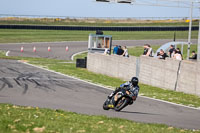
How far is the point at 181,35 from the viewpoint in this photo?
230ft

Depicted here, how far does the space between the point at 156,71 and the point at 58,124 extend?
13697 millimetres

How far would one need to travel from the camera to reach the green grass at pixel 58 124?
8.66 metres

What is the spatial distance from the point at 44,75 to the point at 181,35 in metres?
48.1

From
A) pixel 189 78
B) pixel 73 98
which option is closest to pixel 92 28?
pixel 189 78

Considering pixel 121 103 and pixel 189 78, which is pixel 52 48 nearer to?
pixel 189 78

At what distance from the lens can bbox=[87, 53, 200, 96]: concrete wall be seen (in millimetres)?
19891

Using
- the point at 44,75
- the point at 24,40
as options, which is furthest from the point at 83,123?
the point at 24,40

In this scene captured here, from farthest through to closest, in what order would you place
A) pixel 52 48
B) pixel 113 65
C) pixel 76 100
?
pixel 52 48
pixel 113 65
pixel 76 100

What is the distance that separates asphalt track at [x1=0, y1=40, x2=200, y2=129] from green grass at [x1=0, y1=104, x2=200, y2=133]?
2.32 meters

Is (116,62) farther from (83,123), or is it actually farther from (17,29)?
(17,29)

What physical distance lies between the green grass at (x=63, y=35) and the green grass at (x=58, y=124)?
45275mm

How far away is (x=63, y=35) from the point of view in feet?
217

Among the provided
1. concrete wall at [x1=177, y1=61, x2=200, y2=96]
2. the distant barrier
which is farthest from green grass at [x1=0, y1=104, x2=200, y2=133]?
the distant barrier

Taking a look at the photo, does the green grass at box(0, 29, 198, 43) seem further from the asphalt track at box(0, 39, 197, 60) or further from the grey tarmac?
the grey tarmac
